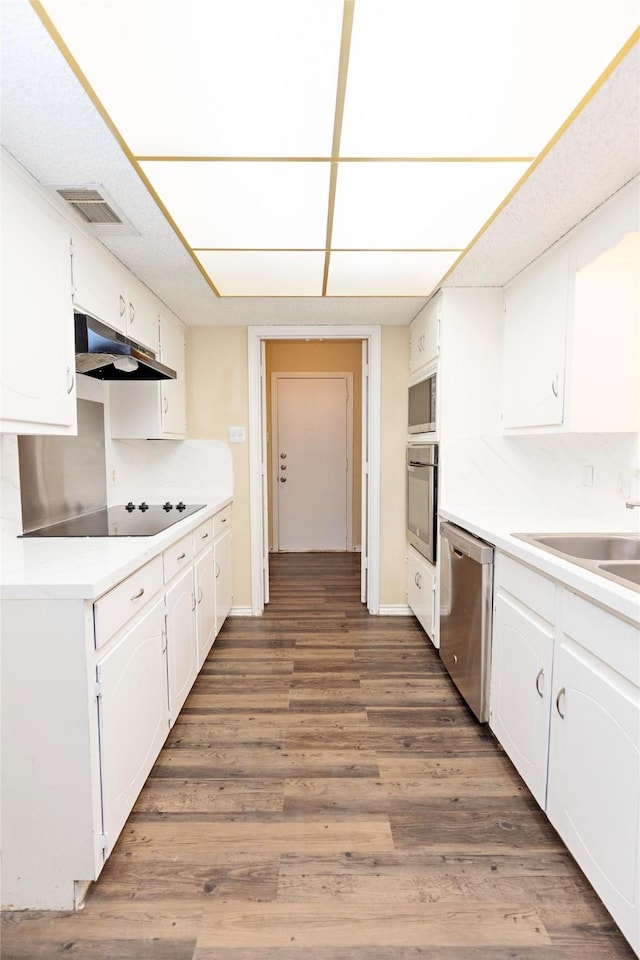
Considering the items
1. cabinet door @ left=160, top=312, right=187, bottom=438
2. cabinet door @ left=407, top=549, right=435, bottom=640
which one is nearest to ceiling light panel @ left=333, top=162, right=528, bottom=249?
A: cabinet door @ left=160, top=312, right=187, bottom=438

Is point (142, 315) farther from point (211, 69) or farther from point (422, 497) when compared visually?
point (422, 497)

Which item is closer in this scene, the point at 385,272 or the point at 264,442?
the point at 385,272

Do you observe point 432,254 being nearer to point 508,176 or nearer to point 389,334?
point 508,176

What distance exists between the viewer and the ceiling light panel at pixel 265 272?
213cm

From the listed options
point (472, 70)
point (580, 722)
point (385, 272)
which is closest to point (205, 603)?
point (580, 722)

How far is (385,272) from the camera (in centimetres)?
235

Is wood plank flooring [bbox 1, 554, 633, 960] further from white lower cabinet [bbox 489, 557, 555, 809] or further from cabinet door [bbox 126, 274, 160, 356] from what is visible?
cabinet door [bbox 126, 274, 160, 356]

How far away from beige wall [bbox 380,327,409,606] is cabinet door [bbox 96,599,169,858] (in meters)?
1.93

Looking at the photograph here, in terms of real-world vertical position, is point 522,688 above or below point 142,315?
below

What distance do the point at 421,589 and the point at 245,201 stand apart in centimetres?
236

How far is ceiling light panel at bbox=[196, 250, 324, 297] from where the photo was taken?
213 cm

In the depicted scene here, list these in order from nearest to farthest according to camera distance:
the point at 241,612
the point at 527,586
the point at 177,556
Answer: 1. the point at 527,586
2. the point at 177,556
3. the point at 241,612

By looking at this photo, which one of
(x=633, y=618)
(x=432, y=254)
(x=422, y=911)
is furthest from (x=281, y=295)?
(x=422, y=911)

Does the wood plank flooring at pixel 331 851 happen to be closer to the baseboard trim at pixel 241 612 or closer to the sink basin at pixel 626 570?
the sink basin at pixel 626 570
